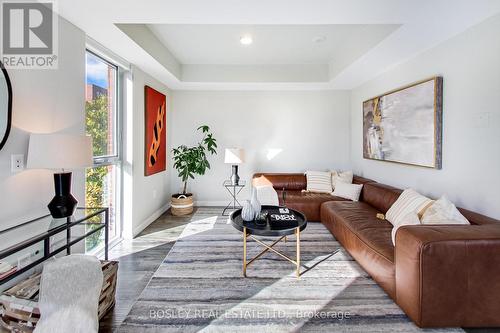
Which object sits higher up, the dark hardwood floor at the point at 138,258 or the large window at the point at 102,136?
the large window at the point at 102,136

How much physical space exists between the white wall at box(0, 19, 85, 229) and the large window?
1.13 feet

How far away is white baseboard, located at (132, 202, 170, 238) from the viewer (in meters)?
3.60

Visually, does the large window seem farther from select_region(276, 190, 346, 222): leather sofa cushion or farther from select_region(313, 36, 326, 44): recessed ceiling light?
select_region(313, 36, 326, 44): recessed ceiling light

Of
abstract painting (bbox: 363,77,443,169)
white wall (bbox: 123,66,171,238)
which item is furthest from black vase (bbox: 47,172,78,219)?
abstract painting (bbox: 363,77,443,169)

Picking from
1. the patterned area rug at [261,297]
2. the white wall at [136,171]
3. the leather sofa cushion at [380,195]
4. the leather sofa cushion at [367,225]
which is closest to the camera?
the patterned area rug at [261,297]

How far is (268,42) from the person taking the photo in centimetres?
356

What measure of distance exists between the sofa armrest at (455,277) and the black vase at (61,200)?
2.50 meters

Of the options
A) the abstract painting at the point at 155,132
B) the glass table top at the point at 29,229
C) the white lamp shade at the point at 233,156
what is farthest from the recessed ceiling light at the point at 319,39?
the glass table top at the point at 29,229

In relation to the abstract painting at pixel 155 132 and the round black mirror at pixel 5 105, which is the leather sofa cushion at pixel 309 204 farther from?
the round black mirror at pixel 5 105

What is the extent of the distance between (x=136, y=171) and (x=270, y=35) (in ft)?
8.57

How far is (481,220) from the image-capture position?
82.8 inches

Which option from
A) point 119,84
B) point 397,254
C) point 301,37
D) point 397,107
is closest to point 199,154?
point 119,84

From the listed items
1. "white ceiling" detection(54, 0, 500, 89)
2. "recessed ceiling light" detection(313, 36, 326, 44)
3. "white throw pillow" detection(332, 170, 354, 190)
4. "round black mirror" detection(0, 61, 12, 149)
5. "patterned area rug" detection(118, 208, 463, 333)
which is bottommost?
"patterned area rug" detection(118, 208, 463, 333)

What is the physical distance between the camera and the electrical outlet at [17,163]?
175 cm
